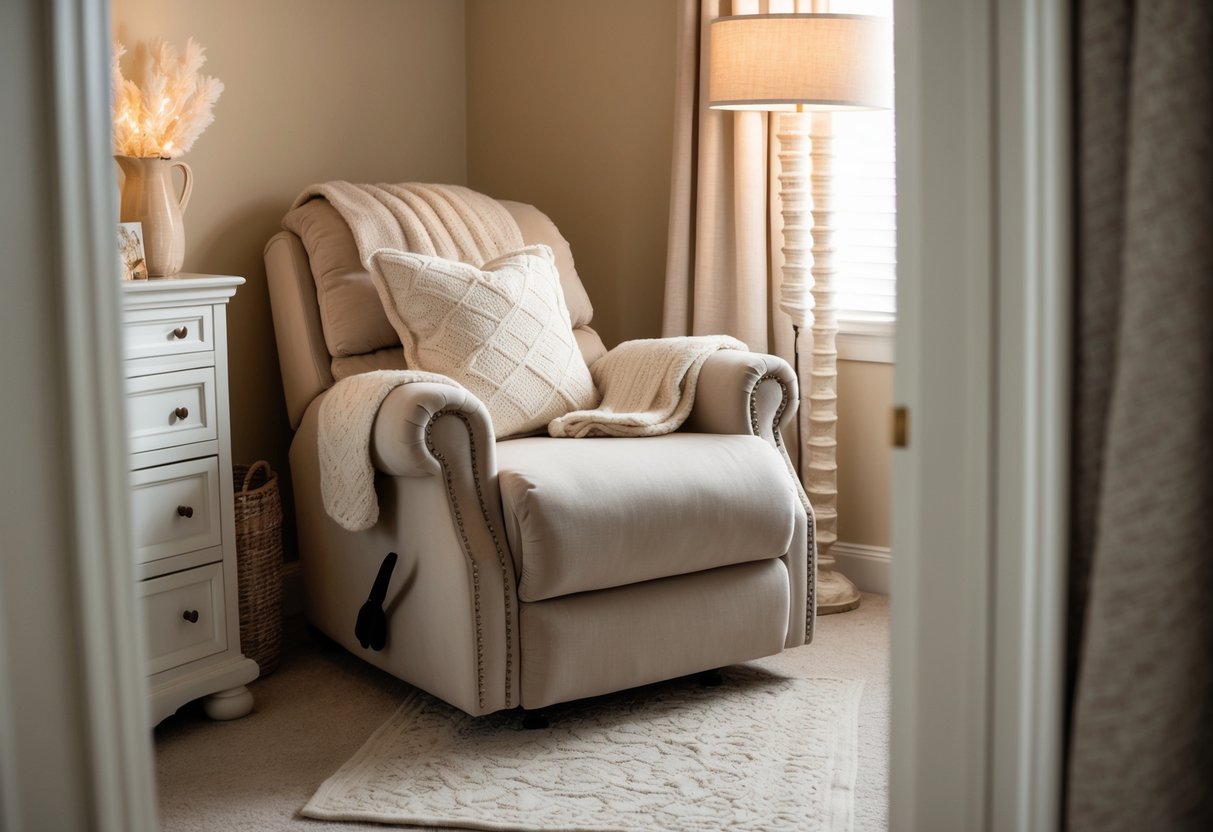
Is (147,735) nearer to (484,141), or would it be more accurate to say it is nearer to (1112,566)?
(1112,566)

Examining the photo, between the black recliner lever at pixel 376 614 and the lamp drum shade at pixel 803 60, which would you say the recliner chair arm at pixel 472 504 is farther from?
the lamp drum shade at pixel 803 60

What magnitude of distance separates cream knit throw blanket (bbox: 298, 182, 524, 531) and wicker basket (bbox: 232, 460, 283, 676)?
15cm

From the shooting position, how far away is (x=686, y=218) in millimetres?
3361

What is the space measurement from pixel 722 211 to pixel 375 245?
991mm

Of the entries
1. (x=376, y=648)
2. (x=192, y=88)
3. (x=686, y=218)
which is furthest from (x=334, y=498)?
(x=686, y=218)

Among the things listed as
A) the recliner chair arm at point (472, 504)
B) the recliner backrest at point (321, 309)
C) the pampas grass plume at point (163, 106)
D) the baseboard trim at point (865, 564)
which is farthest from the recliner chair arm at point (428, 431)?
the baseboard trim at point (865, 564)

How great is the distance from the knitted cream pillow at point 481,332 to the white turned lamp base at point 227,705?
76 cm

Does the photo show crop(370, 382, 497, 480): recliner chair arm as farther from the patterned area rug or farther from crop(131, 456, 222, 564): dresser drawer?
the patterned area rug

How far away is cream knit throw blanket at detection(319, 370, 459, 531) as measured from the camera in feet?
7.87

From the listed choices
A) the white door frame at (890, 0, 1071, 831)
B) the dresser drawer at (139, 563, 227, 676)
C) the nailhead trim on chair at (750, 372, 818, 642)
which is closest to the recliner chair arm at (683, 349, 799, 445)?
the nailhead trim on chair at (750, 372, 818, 642)

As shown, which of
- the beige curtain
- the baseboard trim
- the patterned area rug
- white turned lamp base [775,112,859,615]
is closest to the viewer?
the patterned area rug

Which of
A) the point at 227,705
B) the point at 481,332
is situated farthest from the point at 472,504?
the point at 227,705

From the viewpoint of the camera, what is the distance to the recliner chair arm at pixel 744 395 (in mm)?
2668

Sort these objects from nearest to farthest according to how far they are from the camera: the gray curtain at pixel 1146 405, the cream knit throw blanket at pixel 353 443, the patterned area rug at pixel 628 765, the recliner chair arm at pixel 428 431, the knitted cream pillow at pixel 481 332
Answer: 1. the gray curtain at pixel 1146 405
2. the patterned area rug at pixel 628 765
3. the recliner chair arm at pixel 428 431
4. the cream knit throw blanket at pixel 353 443
5. the knitted cream pillow at pixel 481 332
